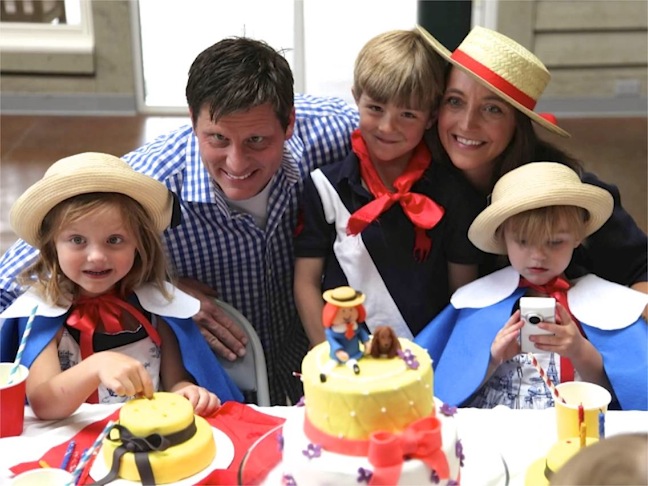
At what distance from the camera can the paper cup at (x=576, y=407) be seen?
169cm

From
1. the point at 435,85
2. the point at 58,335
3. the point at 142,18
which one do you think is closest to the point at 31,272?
the point at 58,335

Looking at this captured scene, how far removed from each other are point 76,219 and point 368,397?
984 millimetres

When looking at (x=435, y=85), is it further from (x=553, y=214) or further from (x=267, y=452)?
(x=267, y=452)

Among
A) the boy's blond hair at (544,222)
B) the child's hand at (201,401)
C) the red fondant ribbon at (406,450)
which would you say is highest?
the boy's blond hair at (544,222)

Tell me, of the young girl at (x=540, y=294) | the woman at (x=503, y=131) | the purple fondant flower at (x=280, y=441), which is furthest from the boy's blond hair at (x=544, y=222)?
the purple fondant flower at (x=280, y=441)

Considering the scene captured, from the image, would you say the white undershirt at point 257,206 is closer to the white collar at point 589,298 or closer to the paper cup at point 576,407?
the white collar at point 589,298

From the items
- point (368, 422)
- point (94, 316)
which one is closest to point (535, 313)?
point (368, 422)

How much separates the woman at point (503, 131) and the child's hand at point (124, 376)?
1.14 meters

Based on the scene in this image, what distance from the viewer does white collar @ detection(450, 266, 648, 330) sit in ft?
7.51

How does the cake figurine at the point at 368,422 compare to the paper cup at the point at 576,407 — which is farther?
the paper cup at the point at 576,407

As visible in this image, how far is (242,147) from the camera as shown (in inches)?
93.0

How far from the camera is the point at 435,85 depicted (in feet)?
8.13

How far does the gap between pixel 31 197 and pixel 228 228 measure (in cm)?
71

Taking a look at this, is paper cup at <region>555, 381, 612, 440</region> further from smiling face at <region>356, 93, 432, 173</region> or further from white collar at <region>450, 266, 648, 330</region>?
smiling face at <region>356, 93, 432, 173</region>
